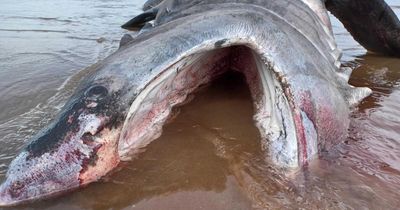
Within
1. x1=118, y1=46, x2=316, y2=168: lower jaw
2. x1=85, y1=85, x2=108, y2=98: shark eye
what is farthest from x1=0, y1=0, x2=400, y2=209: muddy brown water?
x1=85, y1=85, x2=108, y2=98: shark eye

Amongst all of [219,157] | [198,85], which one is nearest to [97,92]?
[219,157]

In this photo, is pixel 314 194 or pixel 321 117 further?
pixel 321 117

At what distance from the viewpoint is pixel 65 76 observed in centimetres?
322

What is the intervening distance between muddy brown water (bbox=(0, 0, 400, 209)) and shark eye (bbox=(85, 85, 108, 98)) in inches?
12.6

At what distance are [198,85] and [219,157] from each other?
2.05ft

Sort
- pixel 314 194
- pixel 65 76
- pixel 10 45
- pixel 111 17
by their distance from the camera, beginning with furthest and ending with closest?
1. pixel 111 17
2. pixel 10 45
3. pixel 65 76
4. pixel 314 194

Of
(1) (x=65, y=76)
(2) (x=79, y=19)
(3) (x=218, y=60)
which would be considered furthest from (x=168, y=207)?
(2) (x=79, y=19)

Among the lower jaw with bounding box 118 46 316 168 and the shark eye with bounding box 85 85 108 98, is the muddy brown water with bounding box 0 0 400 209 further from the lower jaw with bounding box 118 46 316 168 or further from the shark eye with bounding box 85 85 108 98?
the shark eye with bounding box 85 85 108 98

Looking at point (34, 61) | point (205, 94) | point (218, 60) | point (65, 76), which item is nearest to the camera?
point (218, 60)

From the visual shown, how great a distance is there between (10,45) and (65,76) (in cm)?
129

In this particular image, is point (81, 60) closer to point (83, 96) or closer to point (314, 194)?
point (83, 96)

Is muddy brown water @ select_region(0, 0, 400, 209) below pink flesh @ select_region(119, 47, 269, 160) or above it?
below

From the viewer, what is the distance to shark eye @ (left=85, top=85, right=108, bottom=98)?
1.51 metres

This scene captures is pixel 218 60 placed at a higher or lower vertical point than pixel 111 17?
higher
